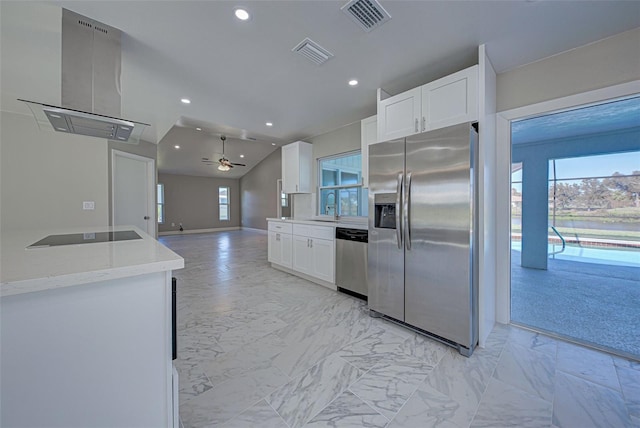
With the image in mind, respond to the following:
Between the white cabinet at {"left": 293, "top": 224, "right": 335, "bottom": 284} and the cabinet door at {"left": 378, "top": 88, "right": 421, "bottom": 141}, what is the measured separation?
1412mm

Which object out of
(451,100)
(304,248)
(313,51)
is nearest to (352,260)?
(304,248)

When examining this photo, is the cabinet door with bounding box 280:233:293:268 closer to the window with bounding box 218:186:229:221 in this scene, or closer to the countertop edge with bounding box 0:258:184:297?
the countertop edge with bounding box 0:258:184:297

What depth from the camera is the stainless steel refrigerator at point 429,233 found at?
195 centimetres

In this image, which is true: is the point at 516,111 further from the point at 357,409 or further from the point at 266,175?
the point at 266,175

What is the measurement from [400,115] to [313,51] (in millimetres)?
1064

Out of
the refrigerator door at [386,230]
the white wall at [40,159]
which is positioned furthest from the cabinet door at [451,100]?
the white wall at [40,159]

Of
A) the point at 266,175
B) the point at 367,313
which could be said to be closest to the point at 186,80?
the point at 367,313

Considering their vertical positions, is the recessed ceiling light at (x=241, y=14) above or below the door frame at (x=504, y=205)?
above

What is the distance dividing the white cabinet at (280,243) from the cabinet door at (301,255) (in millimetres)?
138

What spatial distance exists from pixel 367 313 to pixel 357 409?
130cm

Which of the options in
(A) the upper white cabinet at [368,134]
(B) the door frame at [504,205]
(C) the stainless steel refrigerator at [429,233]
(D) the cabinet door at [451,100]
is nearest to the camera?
(C) the stainless steel refrigerator at [429,233]

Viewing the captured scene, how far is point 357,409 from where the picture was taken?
143 centimetres

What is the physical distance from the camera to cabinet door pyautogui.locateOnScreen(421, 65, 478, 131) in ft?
6.91

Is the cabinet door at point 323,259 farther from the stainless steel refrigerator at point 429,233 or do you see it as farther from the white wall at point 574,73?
the white wall at point 574,73
